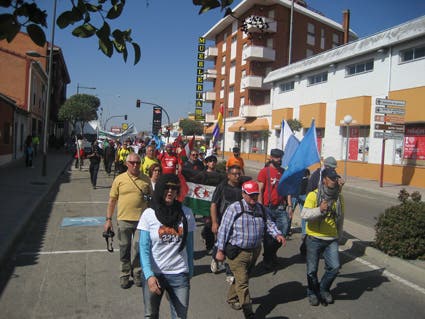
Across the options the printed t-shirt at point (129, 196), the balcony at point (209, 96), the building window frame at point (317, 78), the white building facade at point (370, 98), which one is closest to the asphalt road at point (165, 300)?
the printed t-shirt at point (129, 196)

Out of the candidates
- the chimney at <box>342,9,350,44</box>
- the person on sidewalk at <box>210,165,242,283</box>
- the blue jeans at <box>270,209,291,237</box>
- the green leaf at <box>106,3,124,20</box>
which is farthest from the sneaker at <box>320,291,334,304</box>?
the chimney at <box>342,9,350,44</box>

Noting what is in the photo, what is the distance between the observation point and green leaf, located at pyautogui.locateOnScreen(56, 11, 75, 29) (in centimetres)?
231

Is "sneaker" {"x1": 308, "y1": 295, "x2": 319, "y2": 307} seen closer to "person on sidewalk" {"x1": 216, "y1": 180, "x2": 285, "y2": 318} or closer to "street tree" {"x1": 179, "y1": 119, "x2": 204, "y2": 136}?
"person on sidewalk" {"x1": 216, "y1": 180, "x2": 285, "y2": 318}

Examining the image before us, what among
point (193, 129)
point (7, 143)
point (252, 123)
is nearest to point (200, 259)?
point (7, 143)

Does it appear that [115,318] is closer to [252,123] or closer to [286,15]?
[252,123]

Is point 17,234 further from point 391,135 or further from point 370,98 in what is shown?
point 370,98

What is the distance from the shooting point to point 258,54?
4450 cm

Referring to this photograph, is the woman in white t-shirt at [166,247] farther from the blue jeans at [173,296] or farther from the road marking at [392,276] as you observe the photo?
the road marking at [392,276]

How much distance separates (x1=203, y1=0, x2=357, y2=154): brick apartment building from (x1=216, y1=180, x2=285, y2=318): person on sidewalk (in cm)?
3406

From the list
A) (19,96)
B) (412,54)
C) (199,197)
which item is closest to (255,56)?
(19,96)

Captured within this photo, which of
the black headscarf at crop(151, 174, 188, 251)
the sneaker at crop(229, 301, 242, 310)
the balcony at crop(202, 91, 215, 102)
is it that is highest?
the balcony at crop(202, 91, 215, 102)

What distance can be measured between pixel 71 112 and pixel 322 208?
145ft

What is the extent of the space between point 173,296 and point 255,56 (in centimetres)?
4276

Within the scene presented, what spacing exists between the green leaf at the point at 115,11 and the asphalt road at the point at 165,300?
10.8 ft
